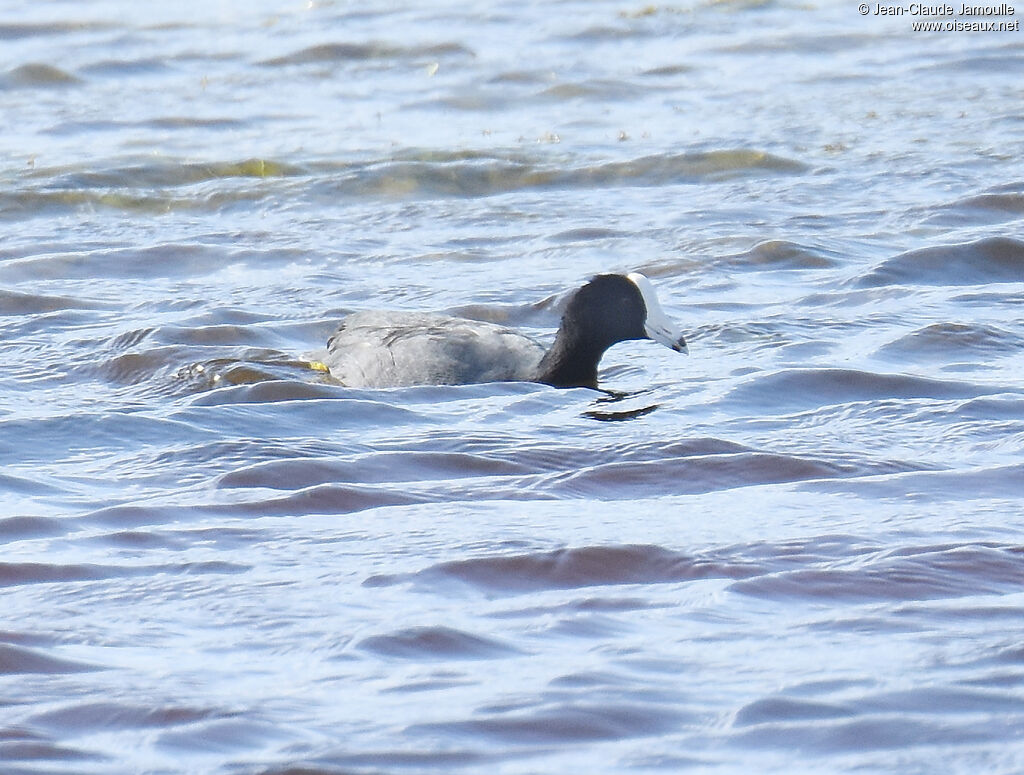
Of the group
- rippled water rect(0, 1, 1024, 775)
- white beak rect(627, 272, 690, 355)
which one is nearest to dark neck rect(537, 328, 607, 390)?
rippled water rect(0, 1, 1024, 775)

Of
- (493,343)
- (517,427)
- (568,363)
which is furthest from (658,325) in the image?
(517,427)

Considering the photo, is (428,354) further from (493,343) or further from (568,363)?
(568,363)

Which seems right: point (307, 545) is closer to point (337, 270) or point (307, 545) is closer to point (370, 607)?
point (370, 607)

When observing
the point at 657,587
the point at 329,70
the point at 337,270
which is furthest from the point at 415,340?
the point at 329,70

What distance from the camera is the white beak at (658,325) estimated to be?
877 cm

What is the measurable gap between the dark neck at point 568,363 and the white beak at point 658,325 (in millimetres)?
263

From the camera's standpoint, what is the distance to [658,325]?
8.84m

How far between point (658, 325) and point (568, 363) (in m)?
0.46

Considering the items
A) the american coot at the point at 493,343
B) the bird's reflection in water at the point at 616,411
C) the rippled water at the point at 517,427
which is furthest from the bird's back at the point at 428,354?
the bird's reflection in water at the point at 616,411

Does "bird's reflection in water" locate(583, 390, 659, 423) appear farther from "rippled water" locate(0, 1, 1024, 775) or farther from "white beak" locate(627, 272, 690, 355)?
"white beak" locate(627, 272, 690, 355)

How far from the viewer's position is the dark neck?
8.70 meters

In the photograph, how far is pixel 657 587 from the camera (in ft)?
17.0

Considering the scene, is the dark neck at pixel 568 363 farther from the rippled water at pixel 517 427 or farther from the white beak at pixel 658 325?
the white beak at pixel 658 325

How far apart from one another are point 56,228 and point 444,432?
225 inches
